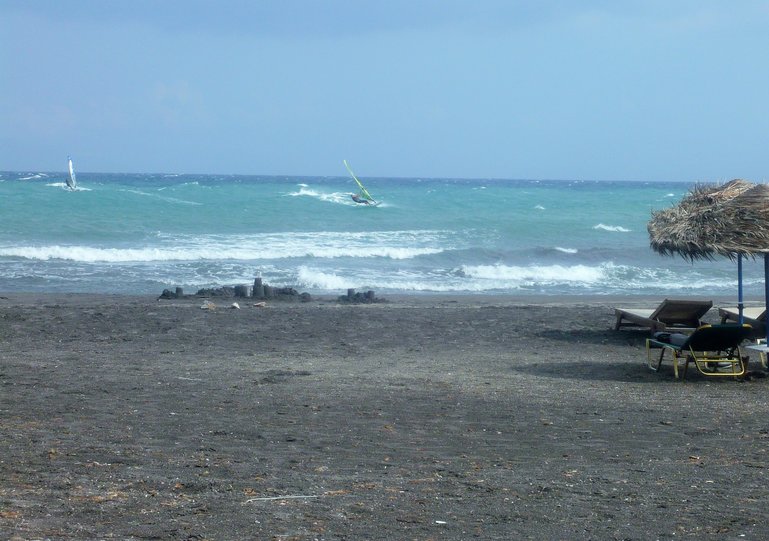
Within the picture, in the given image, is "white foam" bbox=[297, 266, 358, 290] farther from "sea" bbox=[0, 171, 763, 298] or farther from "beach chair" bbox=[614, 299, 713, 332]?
"beach chair" bbox=[614, 299, 713, 332]

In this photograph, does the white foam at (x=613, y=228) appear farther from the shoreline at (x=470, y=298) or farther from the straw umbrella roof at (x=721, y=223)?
the straw umbrella roof at (x=721, y=223)

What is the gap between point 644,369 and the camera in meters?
10.6

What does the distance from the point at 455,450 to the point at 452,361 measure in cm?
449

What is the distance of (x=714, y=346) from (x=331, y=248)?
21196 mm

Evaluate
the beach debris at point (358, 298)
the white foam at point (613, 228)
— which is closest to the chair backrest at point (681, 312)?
the beach debris at point (358, 298)

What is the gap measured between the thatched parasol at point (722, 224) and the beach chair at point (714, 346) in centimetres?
78

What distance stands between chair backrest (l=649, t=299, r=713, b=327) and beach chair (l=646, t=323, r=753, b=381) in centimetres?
185

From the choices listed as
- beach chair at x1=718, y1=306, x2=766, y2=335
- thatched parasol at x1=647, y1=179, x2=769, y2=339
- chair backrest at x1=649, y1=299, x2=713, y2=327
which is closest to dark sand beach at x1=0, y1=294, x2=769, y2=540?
chair backrest at x1=649, y1=299, x2=713, y2=327

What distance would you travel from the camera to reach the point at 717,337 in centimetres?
978

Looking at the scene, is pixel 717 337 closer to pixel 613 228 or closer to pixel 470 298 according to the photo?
pixel 470 298

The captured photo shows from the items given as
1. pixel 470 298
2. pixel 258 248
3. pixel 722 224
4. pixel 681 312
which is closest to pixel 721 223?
pixel 722 224

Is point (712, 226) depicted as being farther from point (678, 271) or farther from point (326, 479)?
point (678, 271)

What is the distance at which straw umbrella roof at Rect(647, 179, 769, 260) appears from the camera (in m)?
9.61

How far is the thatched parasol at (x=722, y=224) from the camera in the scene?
9.61m
